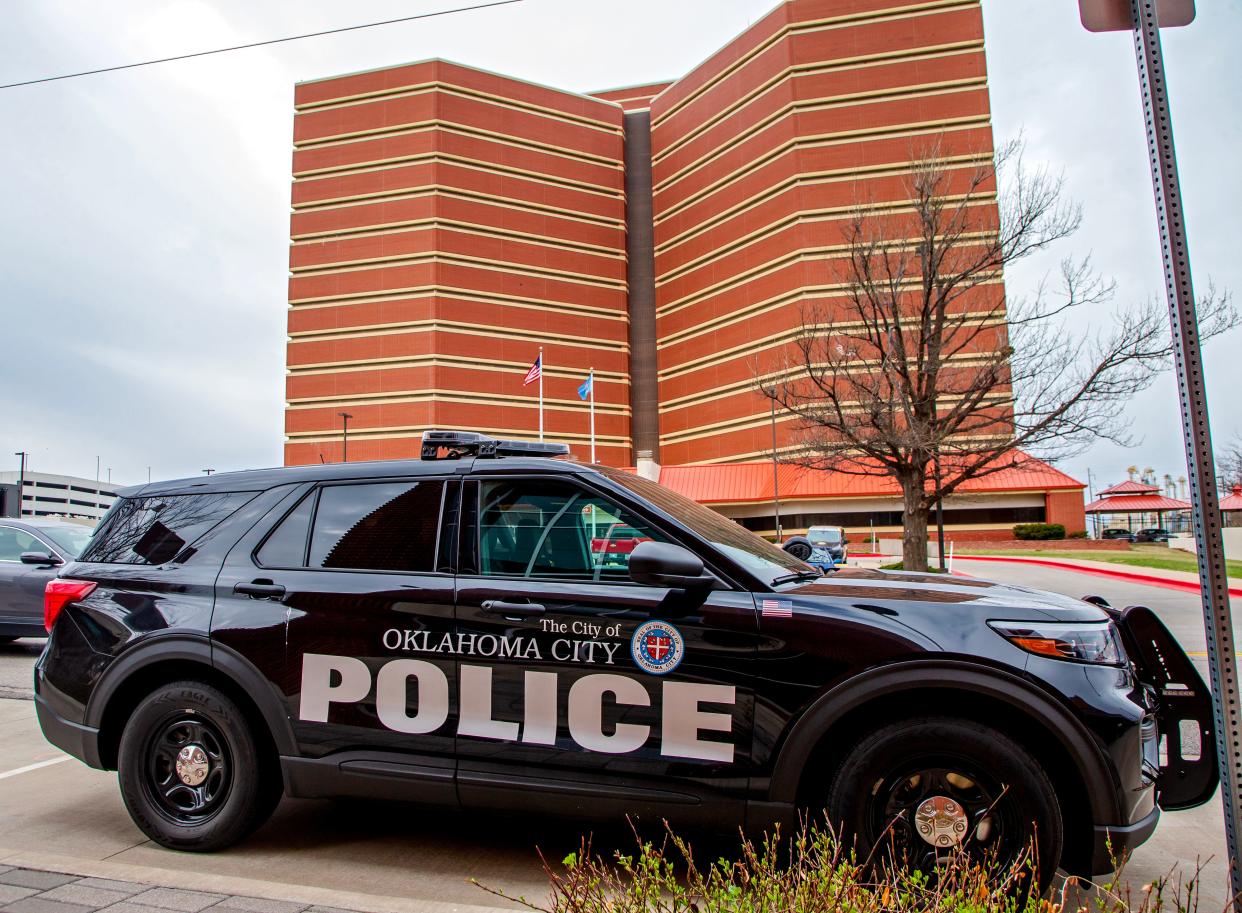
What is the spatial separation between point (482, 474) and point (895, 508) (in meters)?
45.2

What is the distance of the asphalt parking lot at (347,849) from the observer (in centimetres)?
332

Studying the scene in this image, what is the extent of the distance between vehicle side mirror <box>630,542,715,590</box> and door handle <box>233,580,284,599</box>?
5.88 feet

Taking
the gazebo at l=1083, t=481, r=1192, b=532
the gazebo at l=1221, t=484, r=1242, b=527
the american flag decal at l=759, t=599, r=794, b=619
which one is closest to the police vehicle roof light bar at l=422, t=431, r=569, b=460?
the american flag decal at l=759, t=599, r=794, b=619

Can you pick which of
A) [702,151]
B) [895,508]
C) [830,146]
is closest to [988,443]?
[895,508]

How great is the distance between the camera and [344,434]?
4856 cm

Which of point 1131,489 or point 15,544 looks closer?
point 15,544

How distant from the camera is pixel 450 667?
3473 mm

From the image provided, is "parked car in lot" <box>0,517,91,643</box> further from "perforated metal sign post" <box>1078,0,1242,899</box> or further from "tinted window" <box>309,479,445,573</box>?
"perforated metal sign post" <box>1078,0,1242,899</box>

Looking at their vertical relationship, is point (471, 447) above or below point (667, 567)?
above

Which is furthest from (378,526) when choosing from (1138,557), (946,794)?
(1138,557)

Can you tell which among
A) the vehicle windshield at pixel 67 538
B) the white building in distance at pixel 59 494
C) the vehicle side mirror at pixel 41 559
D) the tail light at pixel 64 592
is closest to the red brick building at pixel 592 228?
the vehicle windshield at pixel 67 538

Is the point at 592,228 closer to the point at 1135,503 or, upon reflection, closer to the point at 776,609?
the point at 1135,503

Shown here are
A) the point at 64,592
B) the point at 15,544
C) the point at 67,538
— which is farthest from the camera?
the point at 67,538

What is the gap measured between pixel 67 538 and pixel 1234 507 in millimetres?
47432
